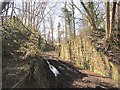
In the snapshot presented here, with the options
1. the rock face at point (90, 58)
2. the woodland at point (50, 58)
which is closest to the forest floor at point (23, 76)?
the woodland at point (50, 58)

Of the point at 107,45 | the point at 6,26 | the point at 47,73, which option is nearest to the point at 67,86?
the point at 47,73

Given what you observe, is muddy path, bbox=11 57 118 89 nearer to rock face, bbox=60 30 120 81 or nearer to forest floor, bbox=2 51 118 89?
forest floor, bbox=2 51 118 89

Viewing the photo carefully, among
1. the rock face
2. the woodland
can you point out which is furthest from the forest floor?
the rock face

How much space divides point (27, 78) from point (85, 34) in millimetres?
6759

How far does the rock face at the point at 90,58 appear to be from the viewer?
8.69 meters

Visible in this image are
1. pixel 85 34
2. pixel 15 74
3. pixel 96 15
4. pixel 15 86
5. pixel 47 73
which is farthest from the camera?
pixel 96 15

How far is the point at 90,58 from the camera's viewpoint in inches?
414

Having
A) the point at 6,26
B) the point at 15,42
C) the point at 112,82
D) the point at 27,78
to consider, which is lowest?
the point at 112,82

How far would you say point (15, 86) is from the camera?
4762 millimetres

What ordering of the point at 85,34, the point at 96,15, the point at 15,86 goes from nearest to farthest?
the point at 15,86 → the point at 85,34 → the point at 96,15

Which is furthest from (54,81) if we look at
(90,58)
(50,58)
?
(90,58)

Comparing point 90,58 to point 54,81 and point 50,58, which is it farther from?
point 54,81

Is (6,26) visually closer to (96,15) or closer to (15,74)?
(15,74)

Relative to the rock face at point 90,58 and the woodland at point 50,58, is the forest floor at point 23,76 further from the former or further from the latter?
the rock face at point 90,58
